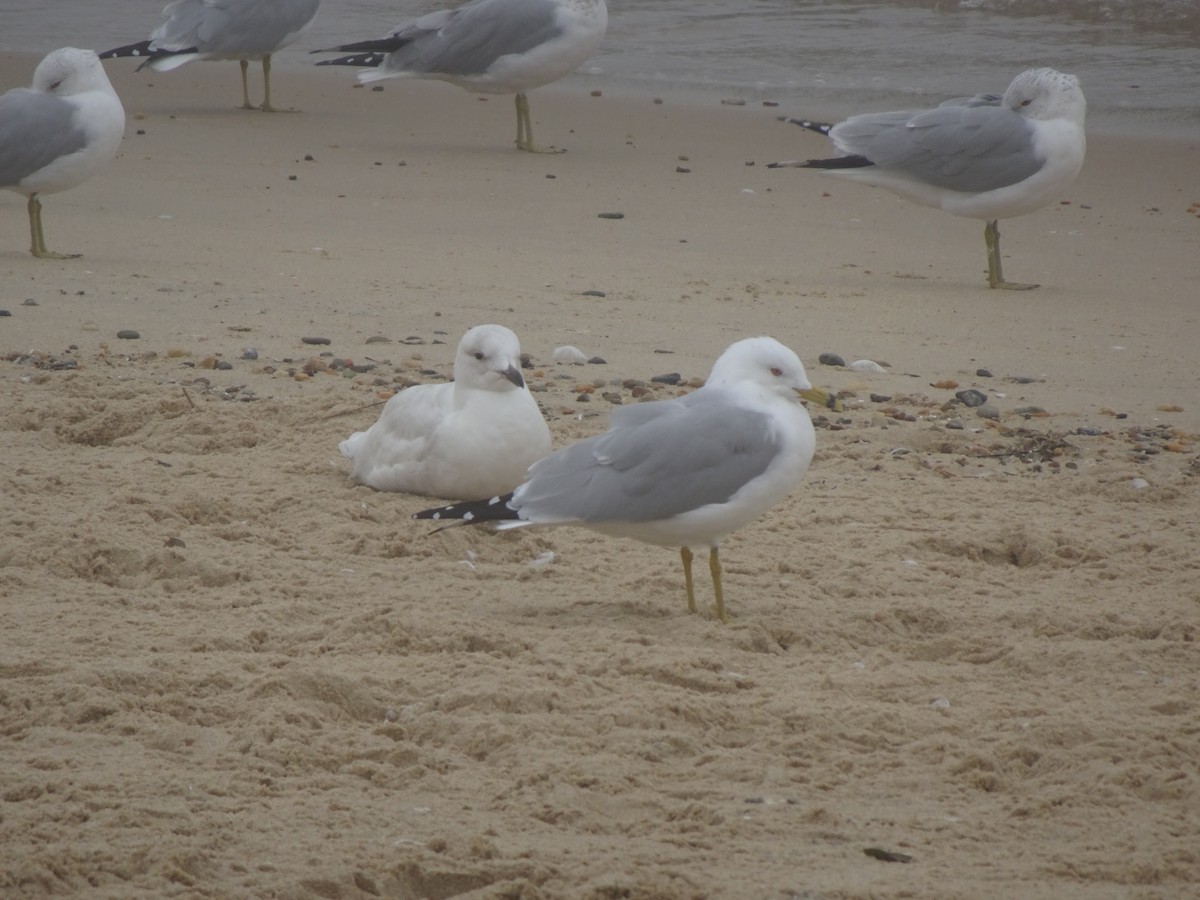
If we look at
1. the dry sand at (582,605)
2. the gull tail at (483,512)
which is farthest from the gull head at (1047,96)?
the gull tail at (483,512)

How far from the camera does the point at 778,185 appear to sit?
36.4 ft

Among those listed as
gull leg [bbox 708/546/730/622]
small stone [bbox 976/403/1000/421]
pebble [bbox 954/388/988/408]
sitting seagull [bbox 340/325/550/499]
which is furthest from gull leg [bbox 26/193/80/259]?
gull leg [bbox 708/546/730/622]

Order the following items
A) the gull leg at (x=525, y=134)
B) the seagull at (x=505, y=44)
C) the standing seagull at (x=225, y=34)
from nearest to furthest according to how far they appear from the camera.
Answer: the gull leg at (x=525, y=134) → the seagull at (x=505, y=44) → the standing seagull at (x=225, y=34)

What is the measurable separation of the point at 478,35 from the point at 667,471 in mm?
9190

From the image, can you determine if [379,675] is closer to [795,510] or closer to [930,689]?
[930,689]

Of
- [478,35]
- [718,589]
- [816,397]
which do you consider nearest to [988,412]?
[816,397]

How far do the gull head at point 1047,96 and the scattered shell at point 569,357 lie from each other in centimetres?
384

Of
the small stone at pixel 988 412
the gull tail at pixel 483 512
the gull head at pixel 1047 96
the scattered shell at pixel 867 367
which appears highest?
the gull head at pixel 1047 96

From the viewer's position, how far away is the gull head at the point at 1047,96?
9078mm

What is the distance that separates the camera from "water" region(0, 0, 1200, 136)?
1400cm

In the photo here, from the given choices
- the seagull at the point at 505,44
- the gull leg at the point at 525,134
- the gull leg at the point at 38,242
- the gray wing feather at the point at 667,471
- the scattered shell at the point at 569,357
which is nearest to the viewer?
the gray wing feather at the point at 667,471

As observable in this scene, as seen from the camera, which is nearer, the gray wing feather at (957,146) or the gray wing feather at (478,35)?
the gray wing feather at (957,146)

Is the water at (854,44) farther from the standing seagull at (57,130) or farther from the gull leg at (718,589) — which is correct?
the gull leg at (718,589)

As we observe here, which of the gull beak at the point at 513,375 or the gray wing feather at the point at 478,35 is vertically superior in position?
the gray wing feather at the point at 478,35
